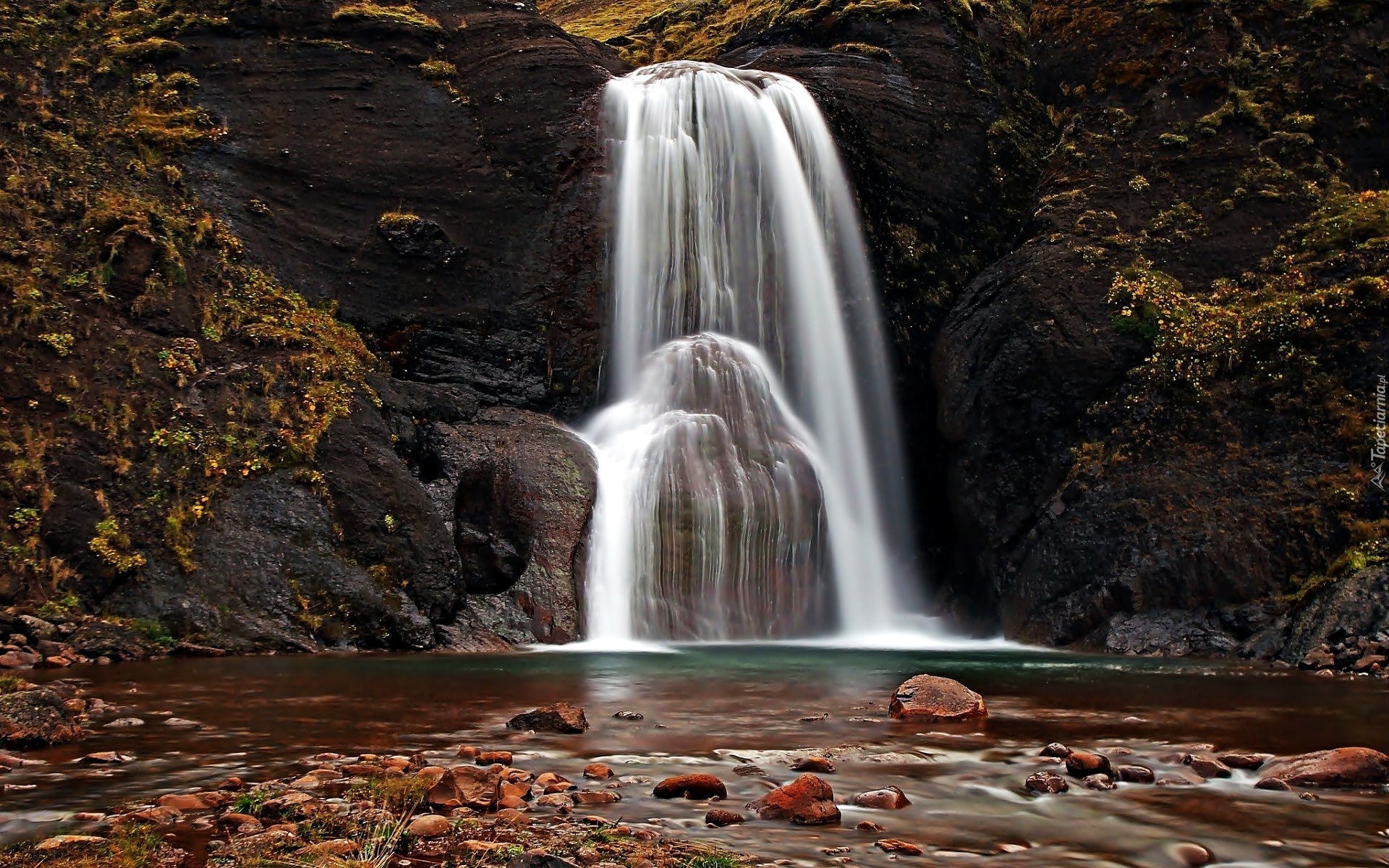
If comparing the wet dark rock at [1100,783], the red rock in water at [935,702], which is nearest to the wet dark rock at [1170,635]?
the red rock in water at [935,702]

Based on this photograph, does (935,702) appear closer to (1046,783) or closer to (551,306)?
(1046,783)

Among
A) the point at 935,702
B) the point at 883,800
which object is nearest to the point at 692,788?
the point at 883,800

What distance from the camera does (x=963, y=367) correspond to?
23.9m

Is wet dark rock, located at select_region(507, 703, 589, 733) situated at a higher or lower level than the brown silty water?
higher

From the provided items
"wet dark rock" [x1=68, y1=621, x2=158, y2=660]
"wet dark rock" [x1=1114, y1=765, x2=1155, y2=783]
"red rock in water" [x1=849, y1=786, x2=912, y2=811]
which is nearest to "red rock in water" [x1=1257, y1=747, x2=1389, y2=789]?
"wet dark rock" [x1=1114, y1=765, x2=1155, y2=783]

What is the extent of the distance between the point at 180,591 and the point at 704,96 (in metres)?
18.9

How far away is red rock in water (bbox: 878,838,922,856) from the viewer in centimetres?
513

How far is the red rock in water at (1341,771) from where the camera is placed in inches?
262

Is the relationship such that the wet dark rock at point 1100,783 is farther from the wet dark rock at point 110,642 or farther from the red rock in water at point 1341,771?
the wet dark rock at point 110,642

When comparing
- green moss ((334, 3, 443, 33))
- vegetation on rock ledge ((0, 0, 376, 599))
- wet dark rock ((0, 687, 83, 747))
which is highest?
green moss ((334, 3, 443, 33))

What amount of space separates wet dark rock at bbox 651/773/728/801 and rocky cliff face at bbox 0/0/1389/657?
1166 cm

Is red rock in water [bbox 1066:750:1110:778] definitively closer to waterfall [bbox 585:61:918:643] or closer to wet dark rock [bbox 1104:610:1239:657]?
wet dark rock [bbox 1104:610:1239:657]

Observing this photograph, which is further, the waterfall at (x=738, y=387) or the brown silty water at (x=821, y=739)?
the waterfall at (x=738, y=387)

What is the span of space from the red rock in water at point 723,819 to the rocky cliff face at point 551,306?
12.3m
